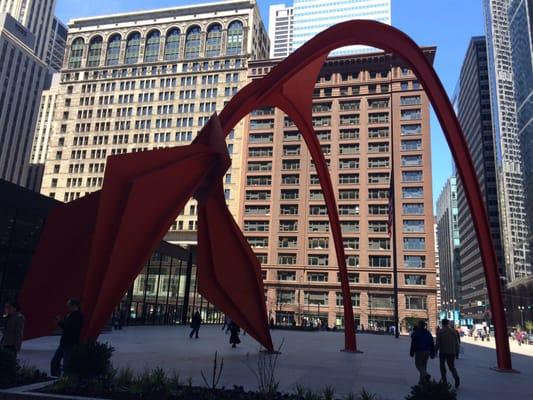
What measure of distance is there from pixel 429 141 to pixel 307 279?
96.4ft

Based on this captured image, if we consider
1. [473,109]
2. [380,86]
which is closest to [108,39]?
[380,86]

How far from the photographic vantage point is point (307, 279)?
7356 centimetres

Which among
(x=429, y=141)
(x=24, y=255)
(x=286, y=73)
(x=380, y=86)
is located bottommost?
(x=24, y=255)

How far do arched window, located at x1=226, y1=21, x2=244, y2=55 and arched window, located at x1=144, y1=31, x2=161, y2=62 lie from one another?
15267 mm

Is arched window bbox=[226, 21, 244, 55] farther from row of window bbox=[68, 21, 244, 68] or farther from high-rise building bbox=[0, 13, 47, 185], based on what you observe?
high-rise building bbox=[0, 13, 47, 185]

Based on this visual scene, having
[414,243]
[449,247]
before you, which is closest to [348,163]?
[414,243]

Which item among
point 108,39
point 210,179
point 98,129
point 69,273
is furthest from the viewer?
point 108,39

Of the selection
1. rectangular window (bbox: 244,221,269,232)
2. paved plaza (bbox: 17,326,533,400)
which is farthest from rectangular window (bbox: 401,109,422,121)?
paved plaza (bbox: 17,326,533,400)

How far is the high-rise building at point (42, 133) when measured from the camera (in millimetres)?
130625

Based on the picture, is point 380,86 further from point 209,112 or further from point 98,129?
point 98,129

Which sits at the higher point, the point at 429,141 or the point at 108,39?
the point at 108,39

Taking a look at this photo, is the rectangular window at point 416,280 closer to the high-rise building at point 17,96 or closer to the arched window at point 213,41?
the arched window at point 213,41

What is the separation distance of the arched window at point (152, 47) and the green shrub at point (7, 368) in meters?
91.9

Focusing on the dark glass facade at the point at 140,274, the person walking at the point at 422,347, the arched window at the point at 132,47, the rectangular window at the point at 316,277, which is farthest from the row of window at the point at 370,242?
the person walking at the point at 422,347
